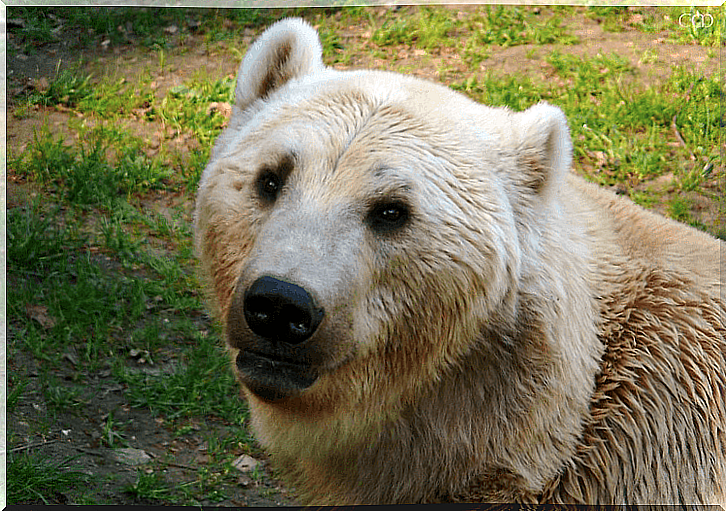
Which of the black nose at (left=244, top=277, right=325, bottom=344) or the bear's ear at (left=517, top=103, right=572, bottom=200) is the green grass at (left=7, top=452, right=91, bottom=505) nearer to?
the black nose at (left=244, top=277, right=325, bottom=344)

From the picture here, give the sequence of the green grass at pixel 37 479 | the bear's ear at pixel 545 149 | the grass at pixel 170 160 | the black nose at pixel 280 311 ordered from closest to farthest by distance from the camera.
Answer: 1. the black nose at pixel 280 311
2. the bear's ear at pixel 545 149
3. the green grass at pixel 37 479
4. the grass at pixel 170 160

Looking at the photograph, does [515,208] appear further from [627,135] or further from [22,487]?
[22,487]

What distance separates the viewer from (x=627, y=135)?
3375mm

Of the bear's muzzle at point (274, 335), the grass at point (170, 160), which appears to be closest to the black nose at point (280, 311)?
the bear's muzzle at point (274, 335)

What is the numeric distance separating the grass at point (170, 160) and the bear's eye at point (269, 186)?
1.07 metres

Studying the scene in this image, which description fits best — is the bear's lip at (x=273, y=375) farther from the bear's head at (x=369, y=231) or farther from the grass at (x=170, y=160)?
the grass at (x=170, y=160)

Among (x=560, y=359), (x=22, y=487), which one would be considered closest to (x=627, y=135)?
(x=560, y=359)

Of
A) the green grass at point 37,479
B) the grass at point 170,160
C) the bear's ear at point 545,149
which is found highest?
the bear's ear at point 545,149

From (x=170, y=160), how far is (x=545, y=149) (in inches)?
69.4

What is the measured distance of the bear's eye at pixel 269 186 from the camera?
7.57ft

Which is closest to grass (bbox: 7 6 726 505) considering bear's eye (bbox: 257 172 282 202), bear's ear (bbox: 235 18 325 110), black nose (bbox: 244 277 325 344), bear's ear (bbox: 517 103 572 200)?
bear's ear (bbox: 235 18 325 110)

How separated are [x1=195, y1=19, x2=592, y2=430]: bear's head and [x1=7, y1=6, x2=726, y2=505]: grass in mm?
788

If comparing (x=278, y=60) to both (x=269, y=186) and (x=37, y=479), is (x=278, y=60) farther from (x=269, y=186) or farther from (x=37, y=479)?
(x=37, y=479)

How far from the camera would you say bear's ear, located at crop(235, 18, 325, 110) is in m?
2.62
